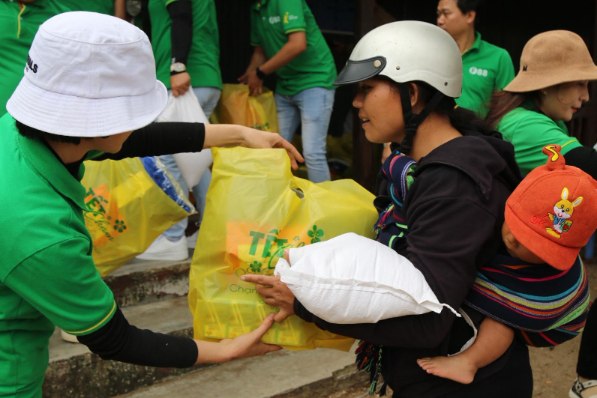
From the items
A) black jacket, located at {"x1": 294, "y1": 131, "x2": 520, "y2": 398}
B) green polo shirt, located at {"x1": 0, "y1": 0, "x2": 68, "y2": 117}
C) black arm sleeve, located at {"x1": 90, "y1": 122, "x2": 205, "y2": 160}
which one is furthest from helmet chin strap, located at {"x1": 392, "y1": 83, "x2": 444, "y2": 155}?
green polo shirt, located at {"x1": 0, "y1": 0, "x2": 68, "y2": 117}

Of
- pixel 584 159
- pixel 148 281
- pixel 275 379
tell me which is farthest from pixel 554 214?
pixel 148 281

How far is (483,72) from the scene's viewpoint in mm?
4086

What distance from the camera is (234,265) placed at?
1977 mm

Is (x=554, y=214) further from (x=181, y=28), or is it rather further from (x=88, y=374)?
(x=181, y=28)

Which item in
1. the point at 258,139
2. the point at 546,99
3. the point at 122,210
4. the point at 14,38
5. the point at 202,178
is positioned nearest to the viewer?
the point at 258,139

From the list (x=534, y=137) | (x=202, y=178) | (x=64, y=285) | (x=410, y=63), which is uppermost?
(x=410, y=63)

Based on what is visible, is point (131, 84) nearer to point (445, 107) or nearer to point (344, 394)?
point (445, 107)

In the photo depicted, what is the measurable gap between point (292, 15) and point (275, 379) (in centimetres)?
266

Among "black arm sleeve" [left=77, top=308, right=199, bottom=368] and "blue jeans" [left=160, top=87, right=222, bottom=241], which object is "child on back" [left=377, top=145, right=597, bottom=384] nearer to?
"black arm sleeve" [left=77, top=308, right=199, bottom=368]

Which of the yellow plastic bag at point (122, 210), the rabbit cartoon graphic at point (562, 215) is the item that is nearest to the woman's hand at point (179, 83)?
the yellow plastic bag at point (122, 210)

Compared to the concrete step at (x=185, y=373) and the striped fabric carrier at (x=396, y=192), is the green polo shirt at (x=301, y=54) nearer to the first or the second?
the concrete step at (x=185, y=373)

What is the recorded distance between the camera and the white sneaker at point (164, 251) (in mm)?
4215

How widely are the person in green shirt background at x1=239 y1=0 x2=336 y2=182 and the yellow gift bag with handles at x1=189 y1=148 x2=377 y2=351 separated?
271cm

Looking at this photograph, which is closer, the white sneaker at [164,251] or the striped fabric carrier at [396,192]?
the striped fabric carrier at [396,192]
